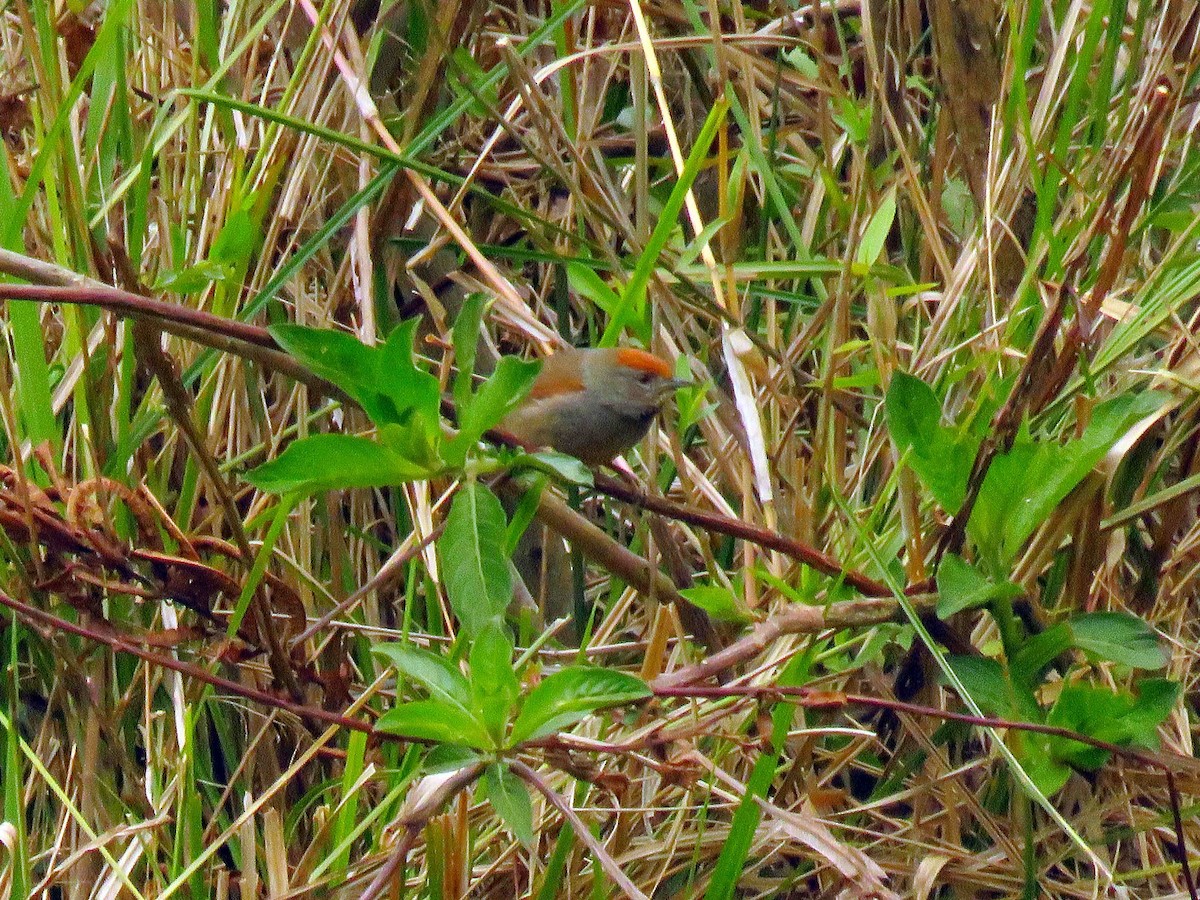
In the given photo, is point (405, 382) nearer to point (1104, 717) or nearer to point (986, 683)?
point (986, 683)

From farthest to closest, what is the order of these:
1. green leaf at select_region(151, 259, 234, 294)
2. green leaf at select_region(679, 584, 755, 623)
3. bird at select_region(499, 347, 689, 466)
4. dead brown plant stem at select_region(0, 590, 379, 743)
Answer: bird at select_region(499, 347, 689, 466) → green leaf at select_region(151, 259, 234, 294) → green leaf at select_region(679, 584, 755, 623) → dead brown plant stem at select_region(0, 590, 379, 743)

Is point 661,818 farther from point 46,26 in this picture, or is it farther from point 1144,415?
point 46,26

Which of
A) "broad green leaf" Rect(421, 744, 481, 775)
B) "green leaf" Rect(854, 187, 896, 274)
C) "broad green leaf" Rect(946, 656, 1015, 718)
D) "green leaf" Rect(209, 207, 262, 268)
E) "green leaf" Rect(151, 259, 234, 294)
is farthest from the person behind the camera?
"green leaf" Rect(854, 187, 896, 274)

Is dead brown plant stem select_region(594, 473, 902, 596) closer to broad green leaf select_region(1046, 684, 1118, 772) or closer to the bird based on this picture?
broad green leaf select_region(1046, 684, 1118, 772)

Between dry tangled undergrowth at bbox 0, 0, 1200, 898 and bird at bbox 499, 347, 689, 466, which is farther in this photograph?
bird at bbox 499, 347, 689, 466

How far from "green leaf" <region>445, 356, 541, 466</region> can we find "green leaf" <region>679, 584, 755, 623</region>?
42 cm

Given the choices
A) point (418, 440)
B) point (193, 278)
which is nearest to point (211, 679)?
point (418, 440)

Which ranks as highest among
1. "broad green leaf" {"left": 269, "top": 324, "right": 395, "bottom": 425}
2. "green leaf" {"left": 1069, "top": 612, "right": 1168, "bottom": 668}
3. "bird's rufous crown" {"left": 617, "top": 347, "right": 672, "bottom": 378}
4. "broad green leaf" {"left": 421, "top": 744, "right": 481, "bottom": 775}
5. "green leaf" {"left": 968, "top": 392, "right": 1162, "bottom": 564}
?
"broad green leaf" {"left": 269, "top": 324, "right": 395, "bottom": 425}

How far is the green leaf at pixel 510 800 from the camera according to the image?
1.63 m

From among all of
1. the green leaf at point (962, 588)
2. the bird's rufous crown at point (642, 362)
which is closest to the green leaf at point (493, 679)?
the green leaf at point (962, 588)

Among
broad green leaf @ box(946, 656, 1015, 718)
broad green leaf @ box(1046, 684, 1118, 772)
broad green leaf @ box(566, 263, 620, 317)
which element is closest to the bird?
broad green leaf @ box(566, 263, 620, 317)

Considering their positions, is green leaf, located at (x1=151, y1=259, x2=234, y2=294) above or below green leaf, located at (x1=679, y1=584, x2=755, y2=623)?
above

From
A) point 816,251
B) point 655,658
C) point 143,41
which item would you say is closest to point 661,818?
point 655,658

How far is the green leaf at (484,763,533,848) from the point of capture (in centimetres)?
163
